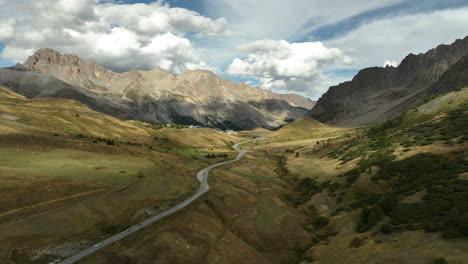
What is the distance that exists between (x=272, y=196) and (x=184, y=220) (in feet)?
92.5

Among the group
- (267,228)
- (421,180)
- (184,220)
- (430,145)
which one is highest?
(430,145)

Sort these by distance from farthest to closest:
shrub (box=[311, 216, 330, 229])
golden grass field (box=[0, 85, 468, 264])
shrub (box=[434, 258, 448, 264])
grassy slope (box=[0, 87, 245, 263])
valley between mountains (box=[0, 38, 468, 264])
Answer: shrub (box=[311, 216, 330, 229]), grassy slope (box=[0, 87, 245, 263]), valley between mountains (box=[0, 38, 468, 264]), golden grass field (box=[0, 85, 468, 264]), shrub (box=[434, 258, 448, 264])

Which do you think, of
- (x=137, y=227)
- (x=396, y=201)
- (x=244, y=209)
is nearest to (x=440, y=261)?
(x=396, y=201)

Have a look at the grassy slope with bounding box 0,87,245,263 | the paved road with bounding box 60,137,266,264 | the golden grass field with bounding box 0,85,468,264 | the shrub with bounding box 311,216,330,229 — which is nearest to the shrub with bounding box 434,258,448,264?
the golden grass field with bounding box 0,85,468,264

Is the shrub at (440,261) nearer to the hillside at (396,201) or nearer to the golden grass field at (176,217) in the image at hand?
the golden grass field at (176,217)

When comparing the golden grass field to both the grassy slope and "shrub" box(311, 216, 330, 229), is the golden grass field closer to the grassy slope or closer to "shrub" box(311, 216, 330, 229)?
the grassy slope

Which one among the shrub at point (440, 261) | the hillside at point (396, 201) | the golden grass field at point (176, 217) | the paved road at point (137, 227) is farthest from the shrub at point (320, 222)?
the shrub at point (440, 261)

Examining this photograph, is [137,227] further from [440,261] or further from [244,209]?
[440,261]

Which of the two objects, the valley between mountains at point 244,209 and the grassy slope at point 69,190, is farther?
the grassy slope at point 69,190

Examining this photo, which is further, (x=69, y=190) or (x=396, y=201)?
(x=69, y=190)

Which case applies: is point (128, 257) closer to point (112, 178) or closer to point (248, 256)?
point (248, 256)

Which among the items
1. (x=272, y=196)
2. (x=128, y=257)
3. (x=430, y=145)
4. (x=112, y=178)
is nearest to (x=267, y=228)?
(x=272, y=196)

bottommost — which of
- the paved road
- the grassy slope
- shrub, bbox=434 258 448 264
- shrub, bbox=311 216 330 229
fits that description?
shrub, bbox=311 216 330 229

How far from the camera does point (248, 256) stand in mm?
38031
